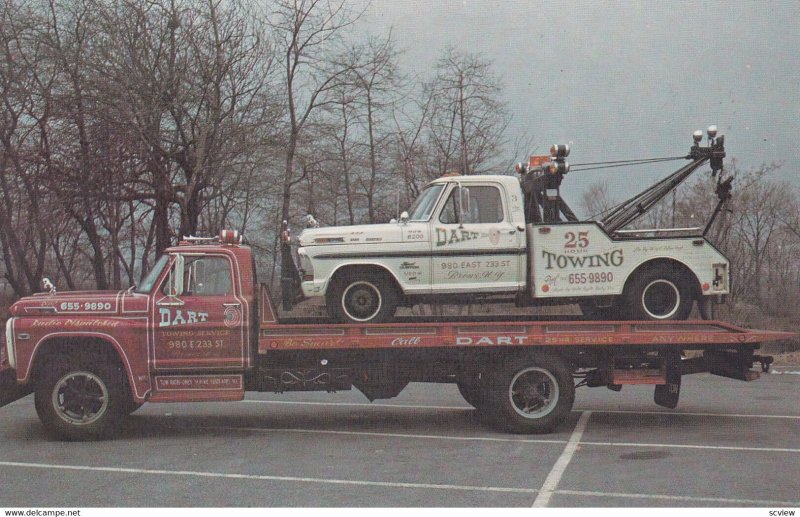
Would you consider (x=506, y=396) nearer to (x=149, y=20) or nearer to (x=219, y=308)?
(x=219, y=308)

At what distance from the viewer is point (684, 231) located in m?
10.5

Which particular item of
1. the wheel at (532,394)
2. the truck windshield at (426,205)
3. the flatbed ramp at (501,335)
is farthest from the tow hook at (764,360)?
the truck windshield at (426,205)

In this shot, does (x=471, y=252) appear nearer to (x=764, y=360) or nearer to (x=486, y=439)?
(x=486, y=439)

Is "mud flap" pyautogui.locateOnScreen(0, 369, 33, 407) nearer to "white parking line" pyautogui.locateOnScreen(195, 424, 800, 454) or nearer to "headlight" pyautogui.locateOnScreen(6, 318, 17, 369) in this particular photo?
"headlight" pyautogui.locateOnScreen(6, 318, 17, 369)

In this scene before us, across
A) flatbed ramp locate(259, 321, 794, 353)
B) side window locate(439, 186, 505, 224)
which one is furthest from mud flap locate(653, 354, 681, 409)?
side window locate(439, 186, 505, 224)

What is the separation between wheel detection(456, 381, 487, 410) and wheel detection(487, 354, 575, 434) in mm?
285

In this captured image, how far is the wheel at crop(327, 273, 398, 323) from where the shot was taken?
10.2 m

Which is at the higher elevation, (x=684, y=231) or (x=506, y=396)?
(x=684, y=231)

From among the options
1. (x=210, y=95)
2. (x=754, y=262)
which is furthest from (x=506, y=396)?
(x=754, y=262)

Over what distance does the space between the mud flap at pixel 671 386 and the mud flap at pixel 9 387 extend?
7.30 metres

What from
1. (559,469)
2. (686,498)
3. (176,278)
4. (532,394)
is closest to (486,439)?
(532,394)

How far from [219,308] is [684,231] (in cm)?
542

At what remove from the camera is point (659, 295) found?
10625 mm

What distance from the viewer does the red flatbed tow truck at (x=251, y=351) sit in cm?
963
